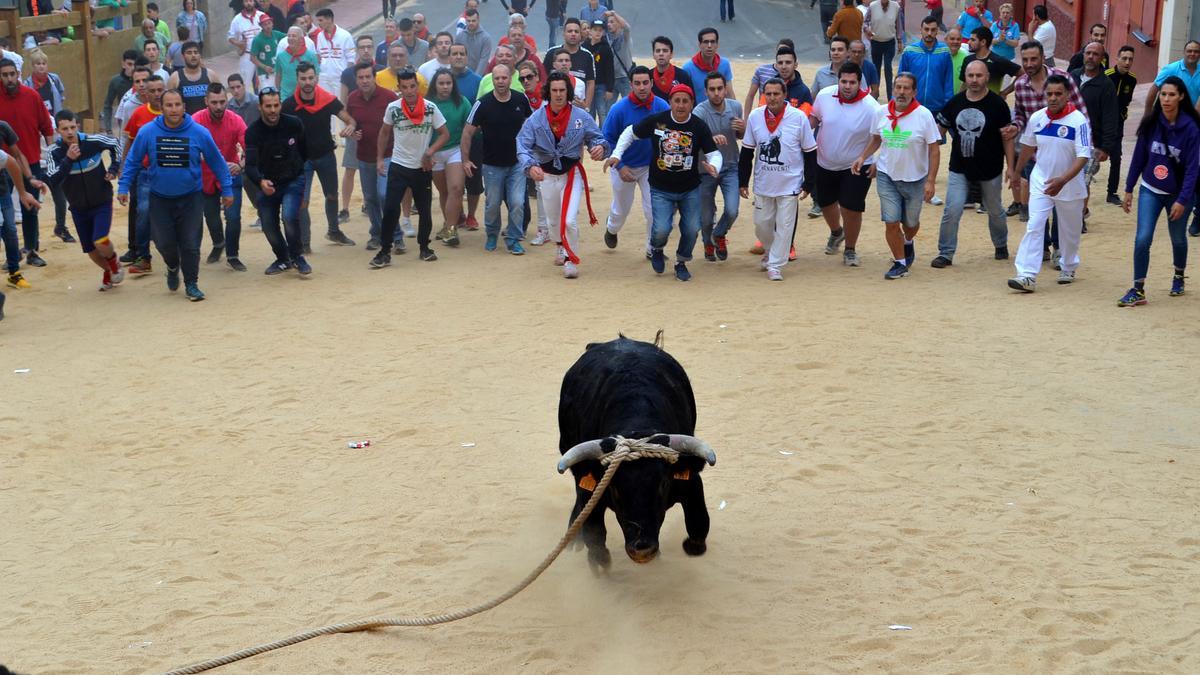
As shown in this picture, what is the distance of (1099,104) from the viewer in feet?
45.6

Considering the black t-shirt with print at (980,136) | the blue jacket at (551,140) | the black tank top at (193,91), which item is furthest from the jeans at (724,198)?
the black tank top at (193,91)

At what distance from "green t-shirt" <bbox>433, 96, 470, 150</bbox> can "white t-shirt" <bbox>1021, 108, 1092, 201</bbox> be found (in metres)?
6.00

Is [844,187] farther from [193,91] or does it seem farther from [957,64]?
[193,91]

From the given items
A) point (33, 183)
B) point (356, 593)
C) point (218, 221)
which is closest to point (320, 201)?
point (218, 221)

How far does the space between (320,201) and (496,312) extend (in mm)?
6198

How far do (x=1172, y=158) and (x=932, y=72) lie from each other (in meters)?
5.31

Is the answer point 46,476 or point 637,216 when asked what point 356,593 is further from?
point 637,216

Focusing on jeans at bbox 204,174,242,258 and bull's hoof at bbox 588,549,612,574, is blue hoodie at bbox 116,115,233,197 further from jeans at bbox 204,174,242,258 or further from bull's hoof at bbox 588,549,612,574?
bull's hoof at bbox 588,549,612,574

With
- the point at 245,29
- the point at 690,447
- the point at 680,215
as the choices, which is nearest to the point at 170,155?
the point at 680,215

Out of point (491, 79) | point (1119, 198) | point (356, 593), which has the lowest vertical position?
point (356, 593)

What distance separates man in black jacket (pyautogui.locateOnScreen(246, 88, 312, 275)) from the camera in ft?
43.3

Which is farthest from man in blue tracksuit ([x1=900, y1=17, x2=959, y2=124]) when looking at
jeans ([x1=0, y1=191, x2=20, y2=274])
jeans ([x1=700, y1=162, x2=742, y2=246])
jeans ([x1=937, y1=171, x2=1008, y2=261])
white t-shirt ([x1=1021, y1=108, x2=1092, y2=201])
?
jeans ([x1=0, y1=191, x2=20, y2=274])

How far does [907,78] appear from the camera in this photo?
1248 centimetres

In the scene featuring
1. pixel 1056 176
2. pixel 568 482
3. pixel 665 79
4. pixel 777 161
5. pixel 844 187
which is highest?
pixel 665 79
